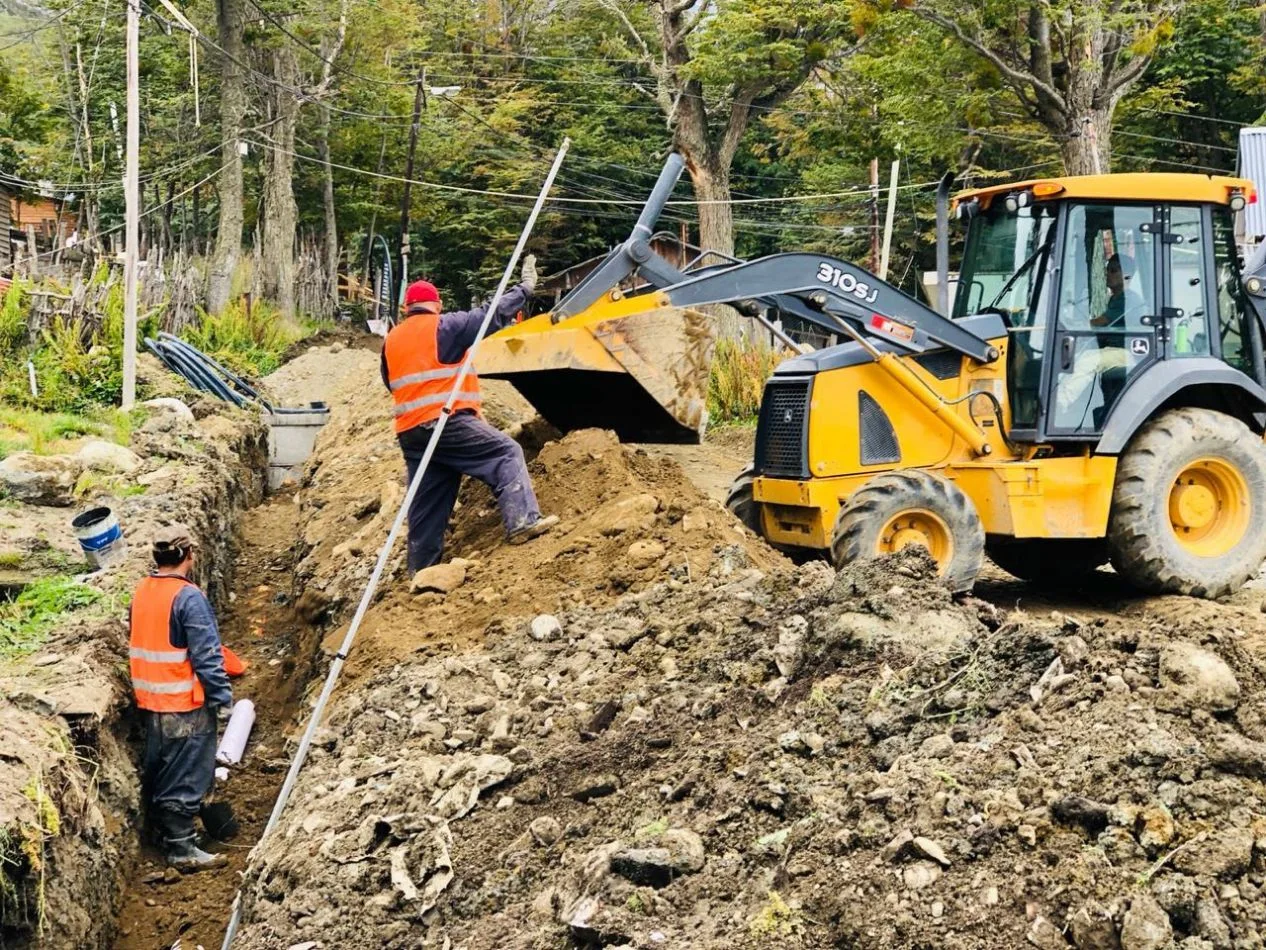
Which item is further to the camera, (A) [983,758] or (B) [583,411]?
(B) [583,411]

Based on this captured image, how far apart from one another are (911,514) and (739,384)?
12072 mm

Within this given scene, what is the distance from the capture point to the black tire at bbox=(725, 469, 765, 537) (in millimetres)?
9516

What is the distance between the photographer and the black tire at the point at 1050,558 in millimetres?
10000

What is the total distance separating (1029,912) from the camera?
360cm

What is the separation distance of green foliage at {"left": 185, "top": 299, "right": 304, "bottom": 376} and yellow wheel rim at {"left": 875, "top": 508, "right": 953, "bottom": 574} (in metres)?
19.2

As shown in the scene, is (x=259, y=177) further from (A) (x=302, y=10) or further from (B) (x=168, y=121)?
(A) (x=302, y=10)

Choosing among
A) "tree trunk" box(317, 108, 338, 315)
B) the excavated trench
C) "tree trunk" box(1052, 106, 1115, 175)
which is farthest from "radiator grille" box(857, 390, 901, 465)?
"tree trunk" box(317, 108, 338, 315)

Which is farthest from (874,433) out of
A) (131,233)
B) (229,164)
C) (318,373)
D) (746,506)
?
(229,164)

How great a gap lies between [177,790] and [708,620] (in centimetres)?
309

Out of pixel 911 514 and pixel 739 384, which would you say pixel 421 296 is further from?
pixel 739 384

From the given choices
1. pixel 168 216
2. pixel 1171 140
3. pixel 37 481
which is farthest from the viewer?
pixel 168 216

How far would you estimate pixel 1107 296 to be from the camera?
8.89 metres

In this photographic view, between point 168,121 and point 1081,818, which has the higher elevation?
point 168,121

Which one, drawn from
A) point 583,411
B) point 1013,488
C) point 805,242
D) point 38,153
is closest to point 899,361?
point 1013,488
